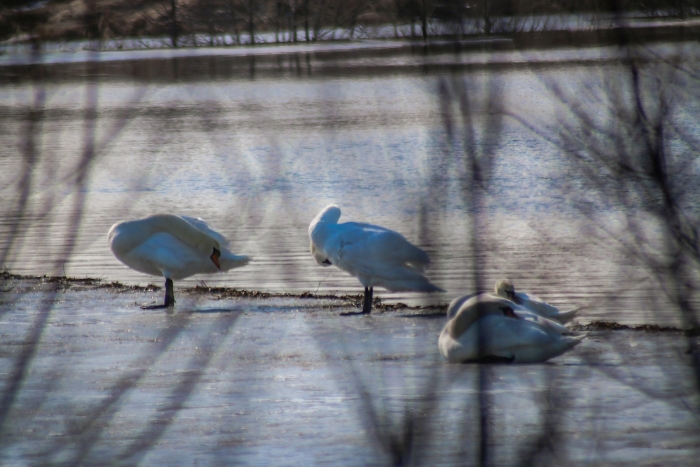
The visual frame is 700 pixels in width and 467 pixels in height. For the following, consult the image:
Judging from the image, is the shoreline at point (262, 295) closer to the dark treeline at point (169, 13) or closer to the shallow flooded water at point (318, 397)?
the shallow flooded water at point (318, 397)

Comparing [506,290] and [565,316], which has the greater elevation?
[506,290]

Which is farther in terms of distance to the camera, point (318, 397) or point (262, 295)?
point (262, 295)

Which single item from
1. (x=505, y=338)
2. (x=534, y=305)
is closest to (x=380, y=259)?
(x=534, y=305)

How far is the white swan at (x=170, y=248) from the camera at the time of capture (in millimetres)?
6281

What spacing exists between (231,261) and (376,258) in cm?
114

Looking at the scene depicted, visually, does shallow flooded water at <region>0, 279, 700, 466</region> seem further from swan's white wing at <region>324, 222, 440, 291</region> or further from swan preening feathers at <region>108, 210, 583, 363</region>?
swan's white wing at <region>324, 222, 440, 291</region>

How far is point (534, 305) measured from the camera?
16.8ft

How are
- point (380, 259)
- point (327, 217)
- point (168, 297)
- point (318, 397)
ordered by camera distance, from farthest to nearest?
point (327, 217) → point (168, 297) → point (380, 259) → point (318, 397)

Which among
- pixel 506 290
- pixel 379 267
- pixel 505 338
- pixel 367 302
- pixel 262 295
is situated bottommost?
pixel 262 295

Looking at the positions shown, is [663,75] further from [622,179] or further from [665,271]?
[665,271]

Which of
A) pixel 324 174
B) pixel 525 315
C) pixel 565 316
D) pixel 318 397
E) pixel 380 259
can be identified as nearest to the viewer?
pixel 318 397

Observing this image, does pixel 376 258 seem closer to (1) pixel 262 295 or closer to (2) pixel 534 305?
(1) pixel 262 295

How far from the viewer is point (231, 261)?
6473mm

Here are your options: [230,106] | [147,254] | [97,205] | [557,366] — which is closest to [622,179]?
[557,366]
